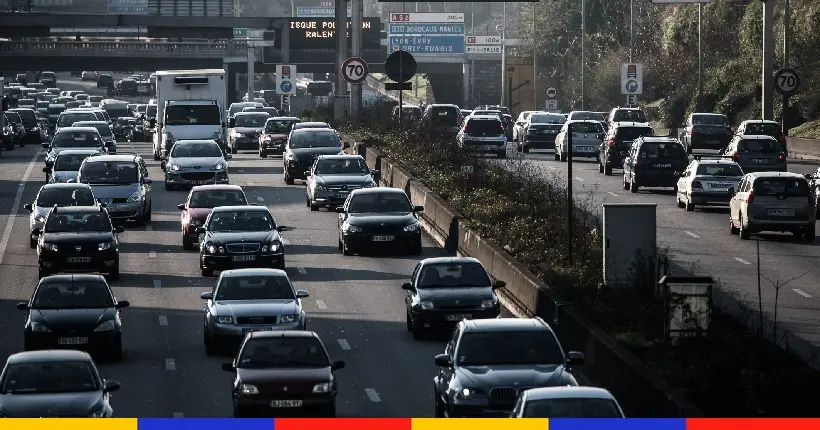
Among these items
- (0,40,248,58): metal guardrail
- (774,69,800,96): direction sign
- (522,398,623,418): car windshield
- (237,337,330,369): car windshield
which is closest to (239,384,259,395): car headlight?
(237,337,330,369): car windshield

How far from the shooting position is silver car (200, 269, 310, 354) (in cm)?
2688

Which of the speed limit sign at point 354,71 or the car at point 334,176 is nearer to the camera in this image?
the car at point 334,176

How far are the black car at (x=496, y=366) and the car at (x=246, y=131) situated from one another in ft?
169

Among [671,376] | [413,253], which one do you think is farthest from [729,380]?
[413,253]

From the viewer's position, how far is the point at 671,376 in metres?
21.6

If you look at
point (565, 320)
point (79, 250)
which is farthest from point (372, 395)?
point (79, 250)

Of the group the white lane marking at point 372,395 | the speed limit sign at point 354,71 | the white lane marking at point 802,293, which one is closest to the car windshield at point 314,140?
the speed limit sign at point 354,71

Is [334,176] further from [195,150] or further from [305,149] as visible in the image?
[305,149]

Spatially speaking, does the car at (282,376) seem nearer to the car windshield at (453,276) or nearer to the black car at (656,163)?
the car windshield at (453,276)

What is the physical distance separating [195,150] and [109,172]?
8.16 metres

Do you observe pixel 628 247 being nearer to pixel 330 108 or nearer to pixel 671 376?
pixel 671 376

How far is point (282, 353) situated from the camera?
72.5 feet

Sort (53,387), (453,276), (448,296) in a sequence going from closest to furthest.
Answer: (53,387), (448,296), (453,276)

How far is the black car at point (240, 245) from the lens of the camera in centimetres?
3522
